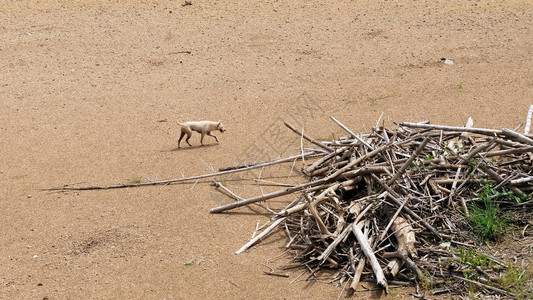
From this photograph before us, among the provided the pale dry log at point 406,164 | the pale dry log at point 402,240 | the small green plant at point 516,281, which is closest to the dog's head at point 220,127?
the pale dry log at point 406,164

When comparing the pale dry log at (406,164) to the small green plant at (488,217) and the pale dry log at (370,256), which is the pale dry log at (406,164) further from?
the small green plant at (488,217)

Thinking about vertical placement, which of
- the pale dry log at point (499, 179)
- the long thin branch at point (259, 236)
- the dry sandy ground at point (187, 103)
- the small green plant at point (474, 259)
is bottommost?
the dry sandy ground at point (187, 103)

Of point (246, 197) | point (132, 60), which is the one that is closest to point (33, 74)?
point (132, 60)

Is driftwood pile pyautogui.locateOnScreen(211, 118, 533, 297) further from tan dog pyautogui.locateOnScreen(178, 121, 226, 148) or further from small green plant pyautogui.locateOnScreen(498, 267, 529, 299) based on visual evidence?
tan dog pyautogui.locateOnScreen(178, 121, 226, 148)

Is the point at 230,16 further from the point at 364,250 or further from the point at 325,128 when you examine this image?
the point at 364,250

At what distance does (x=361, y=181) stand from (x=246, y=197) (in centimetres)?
139

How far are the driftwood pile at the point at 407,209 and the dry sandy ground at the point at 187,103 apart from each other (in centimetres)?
27

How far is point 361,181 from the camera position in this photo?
264 inches

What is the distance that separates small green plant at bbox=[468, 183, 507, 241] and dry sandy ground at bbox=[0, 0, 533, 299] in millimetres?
1025

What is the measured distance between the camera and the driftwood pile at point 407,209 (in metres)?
5.65

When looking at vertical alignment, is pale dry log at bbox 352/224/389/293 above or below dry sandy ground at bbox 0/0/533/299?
above

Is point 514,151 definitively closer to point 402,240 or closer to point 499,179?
point 499,179

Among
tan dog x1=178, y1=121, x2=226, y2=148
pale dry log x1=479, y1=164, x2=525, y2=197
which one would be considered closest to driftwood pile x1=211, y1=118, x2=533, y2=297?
pale dry log x1=479, y1=164, x2=525, y2=197

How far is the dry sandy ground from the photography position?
6352 millimetres
